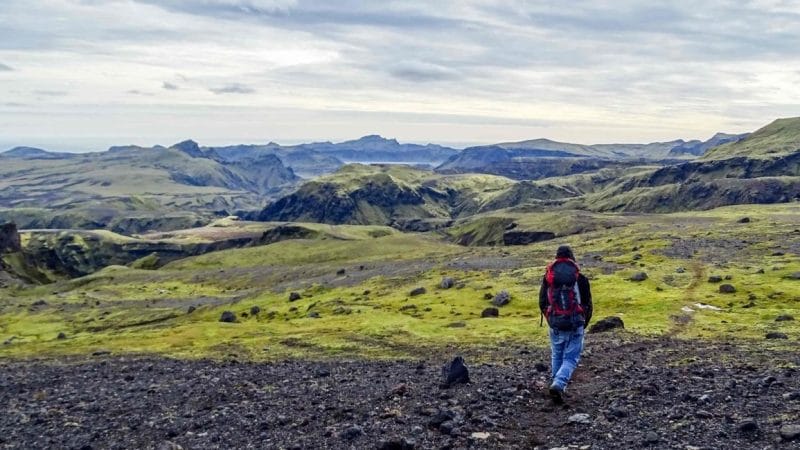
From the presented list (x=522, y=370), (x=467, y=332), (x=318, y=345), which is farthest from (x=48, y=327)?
(x=522, y=370)

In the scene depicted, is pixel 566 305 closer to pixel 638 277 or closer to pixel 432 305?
pixel 432 305

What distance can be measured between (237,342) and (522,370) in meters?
35.0

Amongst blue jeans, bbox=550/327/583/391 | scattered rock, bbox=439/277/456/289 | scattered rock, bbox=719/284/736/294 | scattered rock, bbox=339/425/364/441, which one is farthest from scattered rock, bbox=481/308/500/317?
scattered rock, bbox=339/425/364/441

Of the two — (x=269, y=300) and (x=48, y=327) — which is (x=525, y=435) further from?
(x=48, y=327)

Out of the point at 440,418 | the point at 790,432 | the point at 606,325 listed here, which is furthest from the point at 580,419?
the point at 606,325

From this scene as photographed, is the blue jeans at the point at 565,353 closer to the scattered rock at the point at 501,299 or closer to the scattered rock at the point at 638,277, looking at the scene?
the scattered rock at the point at 501,299

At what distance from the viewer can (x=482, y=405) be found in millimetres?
24156

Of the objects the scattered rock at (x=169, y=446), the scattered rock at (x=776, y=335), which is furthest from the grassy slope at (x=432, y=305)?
the scattered rock at (x=169, y=446)

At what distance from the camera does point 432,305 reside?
79.6 m

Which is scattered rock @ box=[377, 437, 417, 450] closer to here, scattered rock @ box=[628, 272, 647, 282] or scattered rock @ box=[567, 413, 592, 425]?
scattered rock @ box=[567, 413, 592, 425]

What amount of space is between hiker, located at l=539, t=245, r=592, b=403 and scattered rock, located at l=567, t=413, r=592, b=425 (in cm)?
187

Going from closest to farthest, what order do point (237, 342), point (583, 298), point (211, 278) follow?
1. point (583, 298)
2. point (237, 342)
3. point (211, 278)

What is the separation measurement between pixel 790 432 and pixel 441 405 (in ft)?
39.1

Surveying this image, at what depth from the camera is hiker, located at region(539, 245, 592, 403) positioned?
23953mm
